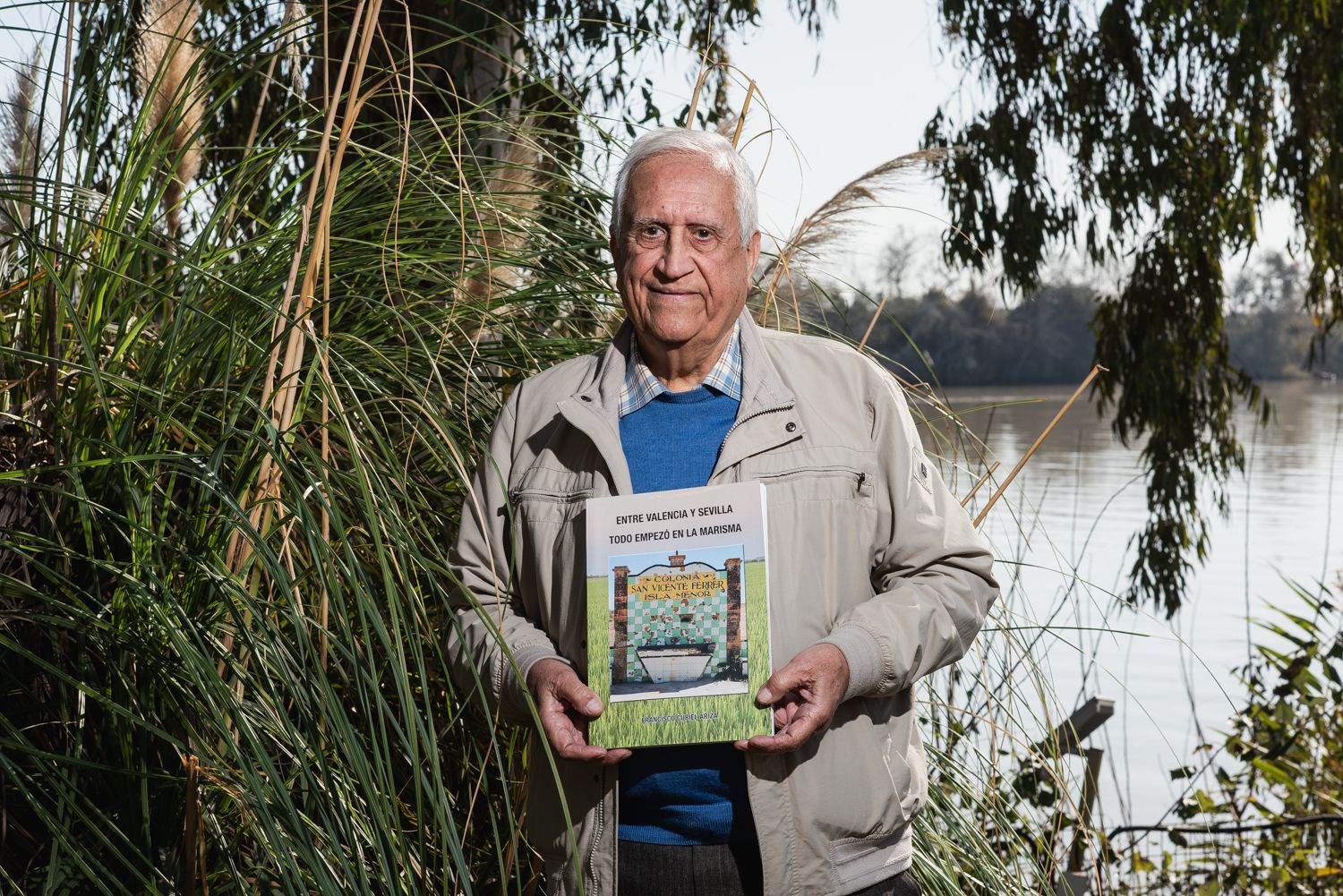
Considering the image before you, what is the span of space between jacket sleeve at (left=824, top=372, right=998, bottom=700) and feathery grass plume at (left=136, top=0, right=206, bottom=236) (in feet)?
4.37

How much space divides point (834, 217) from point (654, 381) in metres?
1.02

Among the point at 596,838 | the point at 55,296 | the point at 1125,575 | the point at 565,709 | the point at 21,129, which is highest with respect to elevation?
the point at 21,129

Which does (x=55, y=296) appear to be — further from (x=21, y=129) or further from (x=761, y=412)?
(x=761, y=412)

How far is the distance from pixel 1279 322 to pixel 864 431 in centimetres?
2220

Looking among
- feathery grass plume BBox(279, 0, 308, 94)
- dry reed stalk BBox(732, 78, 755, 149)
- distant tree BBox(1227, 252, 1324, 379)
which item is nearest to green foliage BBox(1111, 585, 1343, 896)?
dry reed stalk BBox(732, 78, 755, 149)

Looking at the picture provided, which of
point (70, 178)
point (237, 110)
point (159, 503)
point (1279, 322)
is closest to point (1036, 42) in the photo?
point (237, 110)

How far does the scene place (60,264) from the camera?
221 cm

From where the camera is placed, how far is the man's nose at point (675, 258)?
5.59ft

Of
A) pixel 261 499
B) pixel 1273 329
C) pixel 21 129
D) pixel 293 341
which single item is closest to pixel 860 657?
pixel 261 499

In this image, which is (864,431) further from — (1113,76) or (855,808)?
(1113,76)

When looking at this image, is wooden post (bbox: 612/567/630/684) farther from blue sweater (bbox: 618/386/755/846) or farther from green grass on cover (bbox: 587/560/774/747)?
blue sweater (bbox: 618/386/755/846)

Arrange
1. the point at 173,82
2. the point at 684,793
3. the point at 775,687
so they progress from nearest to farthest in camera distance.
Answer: the point at 775,687, the point at 684,793, the point at 173,82

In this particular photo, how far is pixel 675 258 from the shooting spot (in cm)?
170

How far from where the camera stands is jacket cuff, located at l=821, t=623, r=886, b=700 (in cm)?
154
